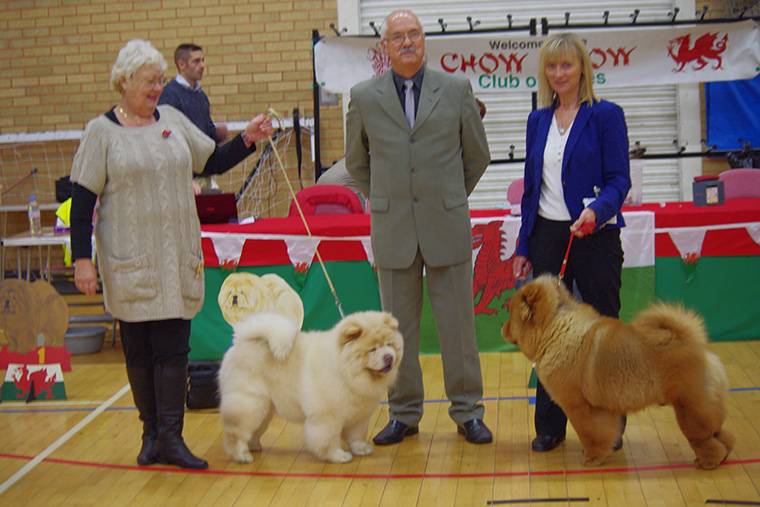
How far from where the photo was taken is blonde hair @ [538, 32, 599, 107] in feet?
9.32

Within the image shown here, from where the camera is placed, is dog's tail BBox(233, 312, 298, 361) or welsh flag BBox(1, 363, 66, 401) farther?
welsh flag BBox(1, 363, 66, 401)

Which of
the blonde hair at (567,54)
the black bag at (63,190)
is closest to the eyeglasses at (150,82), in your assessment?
the blonde hair at (567,54)

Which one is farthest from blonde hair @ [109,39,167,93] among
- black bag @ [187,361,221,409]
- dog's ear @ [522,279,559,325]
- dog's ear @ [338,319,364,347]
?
black bag @ [187,361,221,409]

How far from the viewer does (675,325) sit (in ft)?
8.89

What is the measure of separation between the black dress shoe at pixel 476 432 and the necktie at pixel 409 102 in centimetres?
136

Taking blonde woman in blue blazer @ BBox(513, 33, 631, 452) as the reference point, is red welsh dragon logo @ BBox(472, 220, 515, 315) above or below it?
below

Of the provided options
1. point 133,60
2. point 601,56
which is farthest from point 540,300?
point 601,56

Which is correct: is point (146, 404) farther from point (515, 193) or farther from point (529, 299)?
point (515, 193)

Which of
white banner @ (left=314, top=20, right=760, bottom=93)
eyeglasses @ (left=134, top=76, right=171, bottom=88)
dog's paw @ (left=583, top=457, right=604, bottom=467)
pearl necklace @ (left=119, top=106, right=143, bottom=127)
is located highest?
white banner @ (left=314, top=20, right=760, bottom=93)

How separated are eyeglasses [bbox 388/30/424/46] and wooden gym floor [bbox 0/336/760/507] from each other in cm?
177

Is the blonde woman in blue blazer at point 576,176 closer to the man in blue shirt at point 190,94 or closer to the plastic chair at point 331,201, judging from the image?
the plastic chair at point 331,201

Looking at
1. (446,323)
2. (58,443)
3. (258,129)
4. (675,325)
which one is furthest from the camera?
(58,443)

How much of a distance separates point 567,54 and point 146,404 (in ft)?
7.37

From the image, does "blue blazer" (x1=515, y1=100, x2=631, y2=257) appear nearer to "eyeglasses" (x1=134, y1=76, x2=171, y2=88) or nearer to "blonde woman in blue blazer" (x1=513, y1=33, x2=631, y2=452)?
"blonde woman in blue blazer" (x1=513, y1=33, x2=631, y2=452)
